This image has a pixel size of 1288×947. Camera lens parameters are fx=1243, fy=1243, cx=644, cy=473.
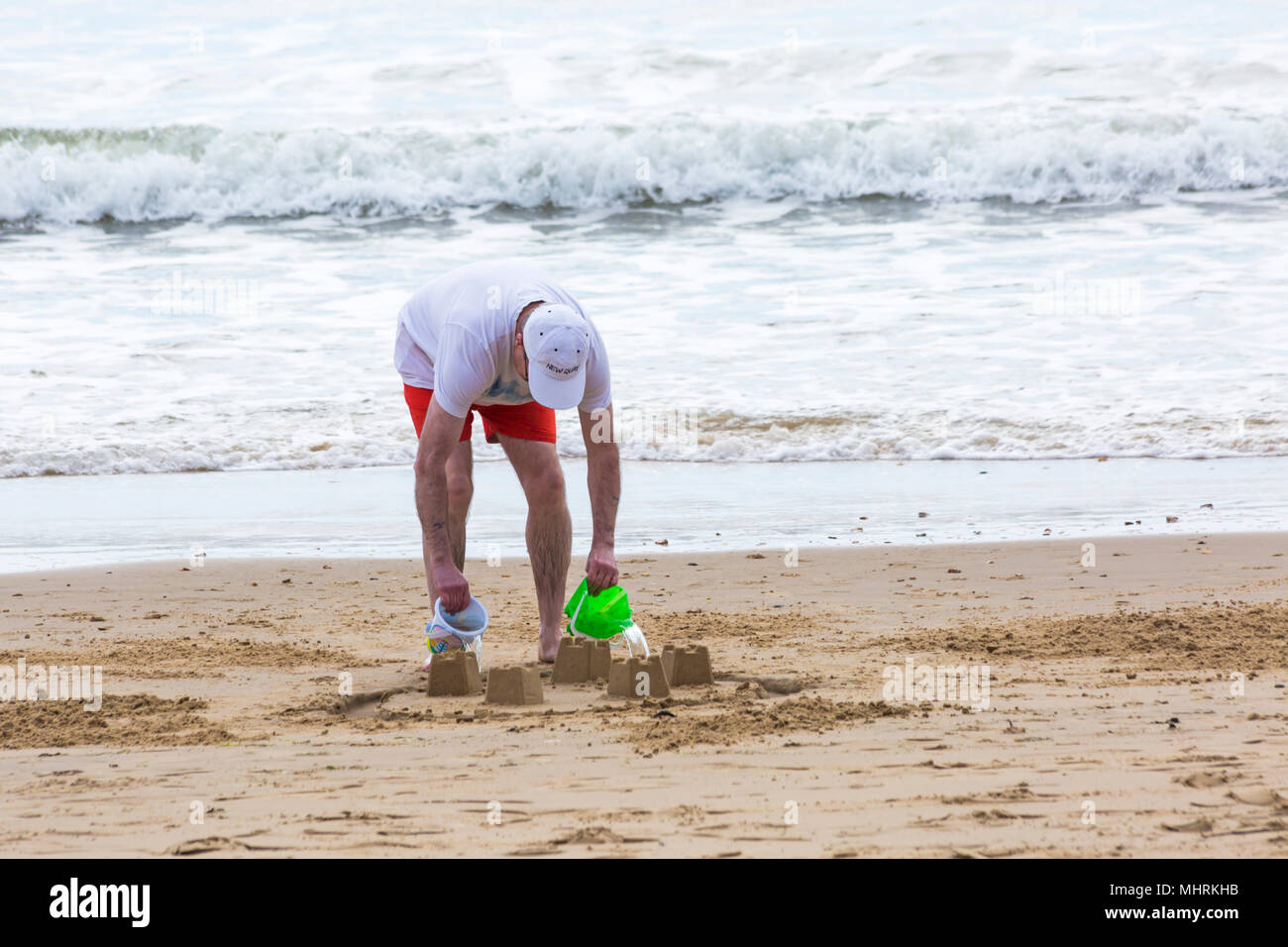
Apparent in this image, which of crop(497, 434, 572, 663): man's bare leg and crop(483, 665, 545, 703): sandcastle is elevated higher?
crop(497, 434, 572, 663): man's bare leg

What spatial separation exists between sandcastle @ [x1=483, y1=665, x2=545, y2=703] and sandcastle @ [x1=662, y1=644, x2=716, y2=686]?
1.52 ft

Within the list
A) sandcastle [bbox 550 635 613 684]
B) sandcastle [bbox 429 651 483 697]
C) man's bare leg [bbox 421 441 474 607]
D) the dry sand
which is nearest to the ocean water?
the dry sand

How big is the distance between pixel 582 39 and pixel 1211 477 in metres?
18.7

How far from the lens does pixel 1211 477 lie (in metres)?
7.92

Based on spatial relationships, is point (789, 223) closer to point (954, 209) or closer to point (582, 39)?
point (954, 209)

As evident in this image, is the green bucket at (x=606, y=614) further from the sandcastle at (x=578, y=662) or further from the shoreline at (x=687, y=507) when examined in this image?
the shoreline at (x=687, y=507)

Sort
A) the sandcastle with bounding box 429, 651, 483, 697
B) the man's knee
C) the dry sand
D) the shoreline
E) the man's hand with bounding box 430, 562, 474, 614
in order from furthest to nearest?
the shoreline → the man's knee → the man's hand with bounding box 430, 562, 474, 614 → the sandcastle with bounding box 429, 651, 483, 697 → the dry sand

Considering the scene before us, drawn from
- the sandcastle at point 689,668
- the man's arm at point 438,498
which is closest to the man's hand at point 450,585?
the man's arm at point 438,498

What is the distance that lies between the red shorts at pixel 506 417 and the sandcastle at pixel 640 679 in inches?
38.5

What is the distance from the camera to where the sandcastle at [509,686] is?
3.92 metres

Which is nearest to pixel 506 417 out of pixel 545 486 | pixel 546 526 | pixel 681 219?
pixel 545 486

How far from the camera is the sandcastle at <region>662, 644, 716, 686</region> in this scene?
410cm

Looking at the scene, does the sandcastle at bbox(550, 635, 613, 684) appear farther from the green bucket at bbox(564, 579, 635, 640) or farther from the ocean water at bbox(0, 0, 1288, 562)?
the ocean water at bbox(0, 0, 1288, 562)

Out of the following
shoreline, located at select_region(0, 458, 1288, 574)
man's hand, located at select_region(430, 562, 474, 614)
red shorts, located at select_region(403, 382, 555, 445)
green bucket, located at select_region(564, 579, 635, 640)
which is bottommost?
shoreline, located at select_region(0, 458, 1288, 574)
